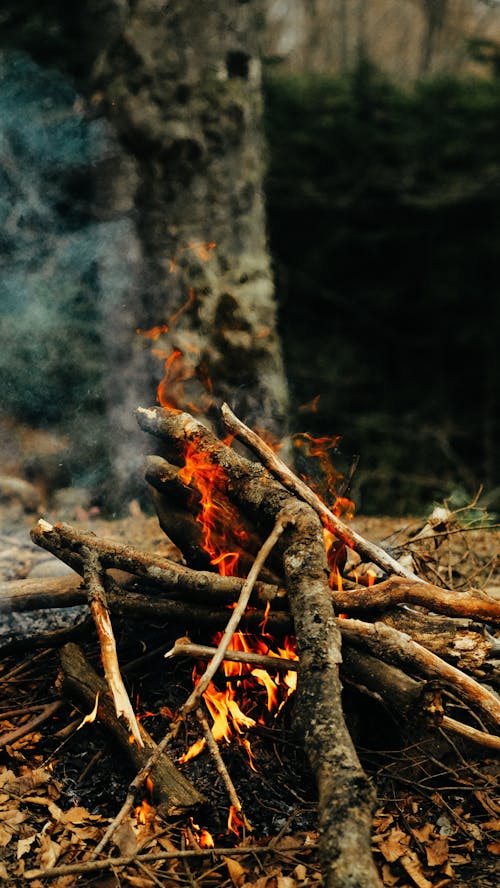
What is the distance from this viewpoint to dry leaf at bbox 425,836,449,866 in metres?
2.15

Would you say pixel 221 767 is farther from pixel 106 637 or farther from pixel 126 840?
pixel 106 637

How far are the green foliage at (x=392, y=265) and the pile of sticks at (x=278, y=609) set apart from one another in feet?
16.4

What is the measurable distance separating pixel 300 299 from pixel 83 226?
3262 mm

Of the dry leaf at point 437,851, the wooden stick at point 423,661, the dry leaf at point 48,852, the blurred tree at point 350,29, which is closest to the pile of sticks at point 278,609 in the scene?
the wooden stick at point 423,661

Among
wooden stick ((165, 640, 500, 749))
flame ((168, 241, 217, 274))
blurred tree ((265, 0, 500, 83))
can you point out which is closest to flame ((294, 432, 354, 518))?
Answer: wooden stick ((165, 640, 500, 749))

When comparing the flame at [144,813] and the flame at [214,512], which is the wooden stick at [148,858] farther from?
the flame at [214,512]

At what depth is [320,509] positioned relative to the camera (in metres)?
2.94

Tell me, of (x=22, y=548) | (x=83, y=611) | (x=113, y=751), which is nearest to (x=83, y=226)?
(x=22, y=548)

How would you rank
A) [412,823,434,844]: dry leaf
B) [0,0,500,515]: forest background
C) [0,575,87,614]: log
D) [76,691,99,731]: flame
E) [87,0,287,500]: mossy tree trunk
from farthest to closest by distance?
[0,0,500,515]: forest background → [87,0,287,500]: mossy tree trunk → [0,575,87,614]: log → [76,691,99,731]: flame → [412,823,434,844]: dry leaf

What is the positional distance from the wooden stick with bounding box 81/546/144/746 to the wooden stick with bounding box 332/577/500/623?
0.85 m

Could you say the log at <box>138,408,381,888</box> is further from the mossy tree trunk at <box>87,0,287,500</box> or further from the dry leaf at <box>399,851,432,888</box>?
the mossy tree trunk at <box>87,0,287,500</box>

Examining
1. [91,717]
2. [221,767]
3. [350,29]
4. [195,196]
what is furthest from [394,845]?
[350,29]

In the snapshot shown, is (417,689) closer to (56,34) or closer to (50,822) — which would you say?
(50,822)

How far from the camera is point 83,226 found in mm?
6059
